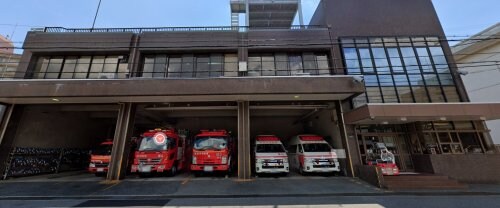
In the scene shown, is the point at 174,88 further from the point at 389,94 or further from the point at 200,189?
the point at 389,94

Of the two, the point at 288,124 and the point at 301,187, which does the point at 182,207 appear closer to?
the point at 301,187

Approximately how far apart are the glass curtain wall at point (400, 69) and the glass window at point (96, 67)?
17.0m

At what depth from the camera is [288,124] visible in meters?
19.3

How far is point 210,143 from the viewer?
38.5 ft

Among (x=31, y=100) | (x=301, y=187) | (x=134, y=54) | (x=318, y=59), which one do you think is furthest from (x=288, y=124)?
(x=31, y=100)

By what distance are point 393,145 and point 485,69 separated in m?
13.5

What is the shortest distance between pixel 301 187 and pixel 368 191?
2693mm

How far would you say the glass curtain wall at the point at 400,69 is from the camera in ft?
41.8

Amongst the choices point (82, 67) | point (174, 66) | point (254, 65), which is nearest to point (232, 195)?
point (254, 65)

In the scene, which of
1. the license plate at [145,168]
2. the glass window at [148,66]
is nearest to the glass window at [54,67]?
the glass window at [148,66]

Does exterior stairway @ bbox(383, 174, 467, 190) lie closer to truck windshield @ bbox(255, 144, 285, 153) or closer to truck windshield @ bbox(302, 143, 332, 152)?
truck windshield @ bbox(302, 143, 332, 152)

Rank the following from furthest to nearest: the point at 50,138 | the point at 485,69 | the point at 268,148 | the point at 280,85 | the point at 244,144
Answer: the point at 485,69
the point at 50,138
the point at 268,148
the point at 244,144
the point at 280,85

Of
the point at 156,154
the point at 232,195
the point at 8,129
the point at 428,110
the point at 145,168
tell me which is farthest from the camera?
the point at 8,129

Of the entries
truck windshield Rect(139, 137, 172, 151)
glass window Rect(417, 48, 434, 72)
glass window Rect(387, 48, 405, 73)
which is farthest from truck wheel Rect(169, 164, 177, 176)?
glass window Rect(417, 48, 434, 72)
